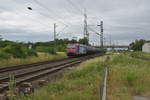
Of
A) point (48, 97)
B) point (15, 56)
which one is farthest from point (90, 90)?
point (15, 56)

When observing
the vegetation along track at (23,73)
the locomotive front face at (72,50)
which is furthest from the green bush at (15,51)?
the vegetation along track at (23,73)

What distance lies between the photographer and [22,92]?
7.34m

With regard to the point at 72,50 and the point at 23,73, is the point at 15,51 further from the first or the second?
the point at 23,73

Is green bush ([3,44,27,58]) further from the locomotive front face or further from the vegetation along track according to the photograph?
the vegetation along track

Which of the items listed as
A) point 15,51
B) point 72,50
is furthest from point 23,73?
point 72,50

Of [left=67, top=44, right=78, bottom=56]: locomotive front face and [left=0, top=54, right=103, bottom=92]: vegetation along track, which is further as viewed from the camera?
[left=67, top=44, right=78, bottom=56]: locomotive front face

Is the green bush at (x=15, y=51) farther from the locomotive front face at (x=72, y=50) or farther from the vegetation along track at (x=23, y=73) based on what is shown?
the vegetation along track at (x=23, y=73)

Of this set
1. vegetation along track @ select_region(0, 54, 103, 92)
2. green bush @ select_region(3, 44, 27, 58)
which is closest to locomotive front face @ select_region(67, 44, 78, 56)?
green bush @ select_region(3, 44, 27, 58)

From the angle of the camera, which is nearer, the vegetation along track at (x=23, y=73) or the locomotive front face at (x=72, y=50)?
the vegetation along track at (x=23, y=73)

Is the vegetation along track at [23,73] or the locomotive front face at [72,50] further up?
the locomotive front face at [72,50]

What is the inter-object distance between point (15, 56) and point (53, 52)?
17.1m

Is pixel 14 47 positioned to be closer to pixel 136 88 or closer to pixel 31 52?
pixel 31 52

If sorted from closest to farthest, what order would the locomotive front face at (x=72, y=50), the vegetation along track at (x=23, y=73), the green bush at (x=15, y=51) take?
the vegetation along track at (x=23, y=73)
the green bush at (x=15, y=51)
the locomotive front face at (x=72, y=50)

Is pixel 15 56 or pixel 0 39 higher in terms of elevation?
pixel 0 39
